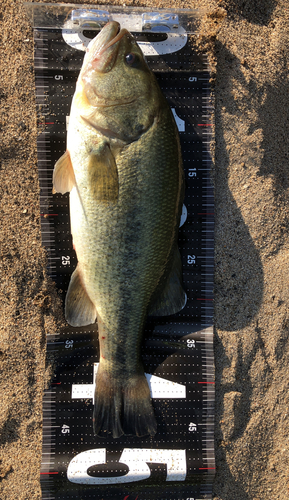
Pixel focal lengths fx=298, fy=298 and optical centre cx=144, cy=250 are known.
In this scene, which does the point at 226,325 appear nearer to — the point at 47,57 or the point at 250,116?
the point at 250,116

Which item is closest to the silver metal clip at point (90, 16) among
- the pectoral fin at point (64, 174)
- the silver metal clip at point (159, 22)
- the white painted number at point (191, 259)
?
the silver metal clip at point (159, 22)

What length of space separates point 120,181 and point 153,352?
1.33 meters

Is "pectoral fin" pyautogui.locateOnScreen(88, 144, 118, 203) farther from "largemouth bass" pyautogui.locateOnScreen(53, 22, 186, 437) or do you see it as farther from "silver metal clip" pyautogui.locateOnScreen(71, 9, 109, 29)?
"silver metal clip" pyautogui.locateOnScreen(71, 9, 109, 29)

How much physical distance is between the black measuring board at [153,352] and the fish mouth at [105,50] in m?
0.50

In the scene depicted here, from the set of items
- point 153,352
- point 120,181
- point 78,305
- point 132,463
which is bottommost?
point 132,463

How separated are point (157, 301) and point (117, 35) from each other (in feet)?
5.46

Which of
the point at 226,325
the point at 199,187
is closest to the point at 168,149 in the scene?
the point at 199,187

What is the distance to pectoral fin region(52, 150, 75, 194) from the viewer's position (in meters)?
1.85

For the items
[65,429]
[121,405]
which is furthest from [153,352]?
[65,429]

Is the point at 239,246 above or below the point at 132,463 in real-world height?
above

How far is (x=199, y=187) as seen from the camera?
2.31 metres

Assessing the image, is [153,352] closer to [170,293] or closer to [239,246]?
[170,293]

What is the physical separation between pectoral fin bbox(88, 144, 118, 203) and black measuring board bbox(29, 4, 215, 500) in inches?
Result: 24.0

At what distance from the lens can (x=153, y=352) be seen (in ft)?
7.47
